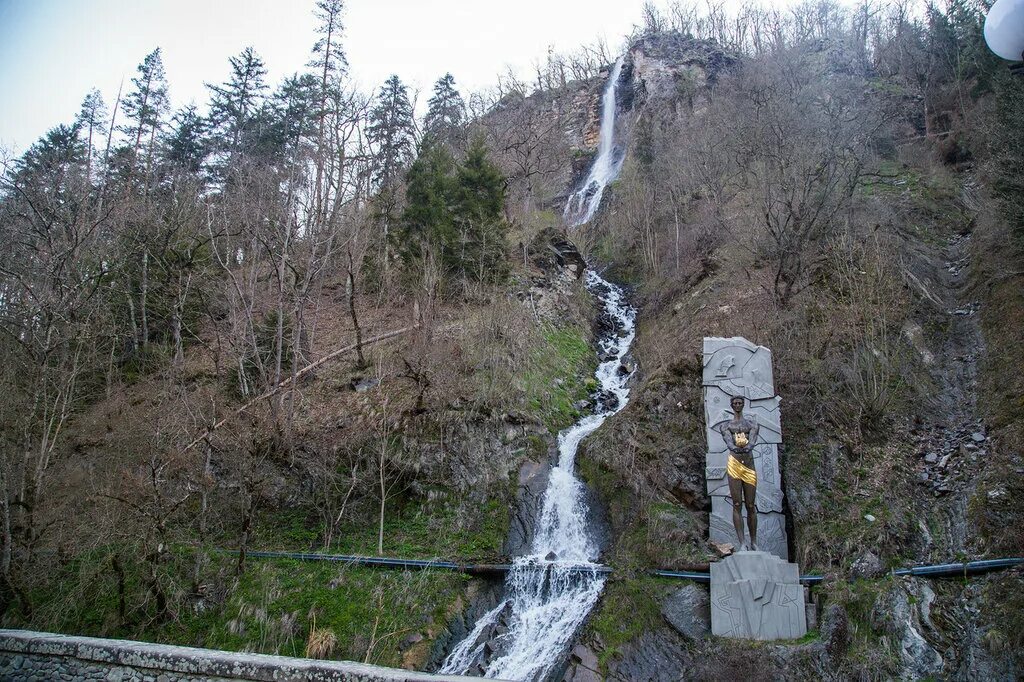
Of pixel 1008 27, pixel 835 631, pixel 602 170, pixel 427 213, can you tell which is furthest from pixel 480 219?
pixel 602 170

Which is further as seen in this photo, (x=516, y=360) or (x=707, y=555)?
(x=516, y=360)

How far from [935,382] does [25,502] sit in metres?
16.8

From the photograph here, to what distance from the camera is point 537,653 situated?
385 inches

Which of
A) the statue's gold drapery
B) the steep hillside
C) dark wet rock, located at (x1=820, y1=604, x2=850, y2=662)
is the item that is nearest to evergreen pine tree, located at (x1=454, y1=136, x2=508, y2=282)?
the steep hillside

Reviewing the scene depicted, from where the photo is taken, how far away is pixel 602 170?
3591 centimetres

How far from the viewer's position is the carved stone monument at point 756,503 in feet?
29.8

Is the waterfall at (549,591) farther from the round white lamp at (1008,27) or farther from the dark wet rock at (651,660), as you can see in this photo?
the round white lamp at (1008,27)

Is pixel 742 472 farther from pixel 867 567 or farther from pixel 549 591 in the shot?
pixel 549 591

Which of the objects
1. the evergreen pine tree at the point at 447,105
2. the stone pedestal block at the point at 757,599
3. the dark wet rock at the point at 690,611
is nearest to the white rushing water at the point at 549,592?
the dark wet rock at the point at 690,611

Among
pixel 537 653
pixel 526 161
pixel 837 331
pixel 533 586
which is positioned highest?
pixel 526 161

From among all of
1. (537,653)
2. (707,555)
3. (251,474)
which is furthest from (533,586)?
(251,474)

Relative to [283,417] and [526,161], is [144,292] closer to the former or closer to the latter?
[283,417]

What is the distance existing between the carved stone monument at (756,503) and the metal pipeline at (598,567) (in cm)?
72

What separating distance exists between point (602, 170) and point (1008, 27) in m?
34.1
